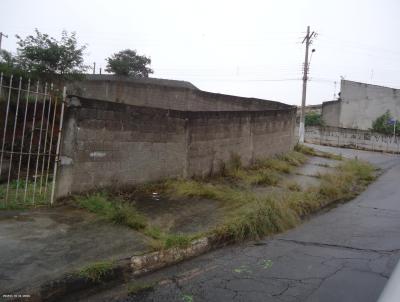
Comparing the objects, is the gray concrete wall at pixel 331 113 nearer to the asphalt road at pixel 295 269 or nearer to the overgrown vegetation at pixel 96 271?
the asphalt road at pixel 295 269

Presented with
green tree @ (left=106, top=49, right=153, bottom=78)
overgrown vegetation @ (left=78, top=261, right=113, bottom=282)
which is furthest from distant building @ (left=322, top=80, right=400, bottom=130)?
overgrown vegetation @ (left=78, top=261, right=113, bottom=282)

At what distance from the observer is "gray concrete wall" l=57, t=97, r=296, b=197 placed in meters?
6.13

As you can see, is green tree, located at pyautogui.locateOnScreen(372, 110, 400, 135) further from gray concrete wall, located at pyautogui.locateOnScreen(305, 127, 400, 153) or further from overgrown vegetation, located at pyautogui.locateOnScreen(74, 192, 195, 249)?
overgrown vegetation, located at pyautogui.locateOnScreen(74, 192, 195, 249)

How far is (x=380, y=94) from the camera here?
37656 millimetres

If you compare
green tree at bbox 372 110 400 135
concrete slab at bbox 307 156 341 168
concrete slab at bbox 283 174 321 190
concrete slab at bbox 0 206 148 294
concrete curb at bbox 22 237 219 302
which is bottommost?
concrete curb at bbox 22 237 219 302

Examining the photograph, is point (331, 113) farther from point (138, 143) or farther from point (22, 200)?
point (22, 200)

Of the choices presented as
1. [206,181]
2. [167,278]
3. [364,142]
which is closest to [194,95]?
[206,181]

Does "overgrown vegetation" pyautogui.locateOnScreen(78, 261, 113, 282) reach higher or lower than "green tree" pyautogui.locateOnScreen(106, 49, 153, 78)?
lower

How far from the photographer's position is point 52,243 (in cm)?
435

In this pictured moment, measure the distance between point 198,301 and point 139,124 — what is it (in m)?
4.23

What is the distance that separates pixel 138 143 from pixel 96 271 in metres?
3.67

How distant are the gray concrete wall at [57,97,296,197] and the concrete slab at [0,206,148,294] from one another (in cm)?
92

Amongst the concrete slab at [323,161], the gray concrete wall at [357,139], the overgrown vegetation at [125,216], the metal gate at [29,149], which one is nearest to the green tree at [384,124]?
the gray concrete wall at [357,139]

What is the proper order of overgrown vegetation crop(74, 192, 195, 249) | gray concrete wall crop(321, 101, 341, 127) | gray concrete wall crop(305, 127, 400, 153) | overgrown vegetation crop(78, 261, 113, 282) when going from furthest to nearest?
1. gray concrete wall crop(321, 101, 341, 127)
2. gray concrete wall crop(305, 127, 400, 153)
3. overgrown vegetation crop(74, 192, 195, 249)
4. overgrown vegetation crop(78, 261, 113, 282)
